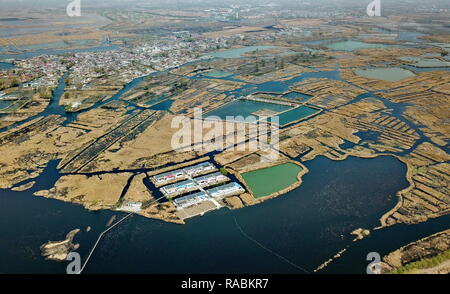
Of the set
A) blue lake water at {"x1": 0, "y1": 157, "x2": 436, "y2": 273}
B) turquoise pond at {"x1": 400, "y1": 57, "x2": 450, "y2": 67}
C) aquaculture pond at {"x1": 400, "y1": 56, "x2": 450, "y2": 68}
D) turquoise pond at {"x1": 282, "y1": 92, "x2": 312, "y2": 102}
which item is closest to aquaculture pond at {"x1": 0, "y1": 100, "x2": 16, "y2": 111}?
blue lake water at {"x1": 0, "y1": 157, "x2": 436, "y2": 273}

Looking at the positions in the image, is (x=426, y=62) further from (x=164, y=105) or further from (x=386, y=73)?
(x=164, y=105)

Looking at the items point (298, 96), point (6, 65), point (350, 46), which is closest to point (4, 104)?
point (6, 65)

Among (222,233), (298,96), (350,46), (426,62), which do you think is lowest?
(222,233)

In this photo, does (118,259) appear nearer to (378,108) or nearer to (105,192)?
(105,192)

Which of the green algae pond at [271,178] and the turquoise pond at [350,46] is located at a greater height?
the turquoise pond at [350,46]

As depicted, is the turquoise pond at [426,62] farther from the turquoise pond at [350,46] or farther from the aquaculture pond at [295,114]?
the aquaculture pond at [295,114]

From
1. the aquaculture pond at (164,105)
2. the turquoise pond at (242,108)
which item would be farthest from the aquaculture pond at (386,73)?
the aquaculture pond at (164,105)
